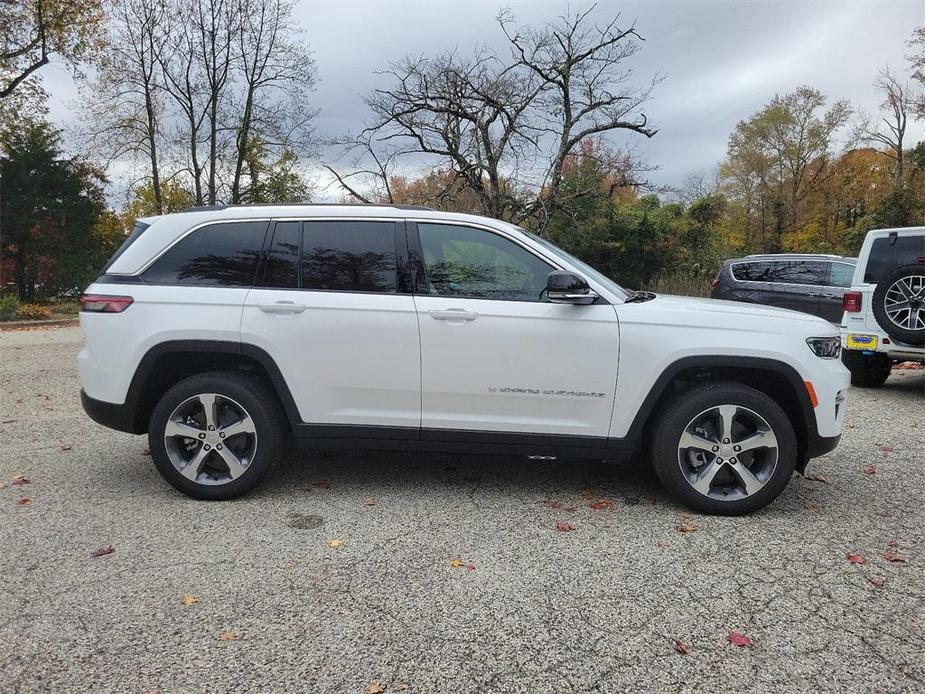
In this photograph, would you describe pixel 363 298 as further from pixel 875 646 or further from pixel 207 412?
pixel 875 646

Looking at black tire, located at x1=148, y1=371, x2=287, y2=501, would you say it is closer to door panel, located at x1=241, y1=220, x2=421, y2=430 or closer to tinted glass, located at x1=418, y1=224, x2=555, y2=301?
door panel, located at x1=241, y1=220, x2=421, y2=430

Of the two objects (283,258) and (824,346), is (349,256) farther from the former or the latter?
(824,346)

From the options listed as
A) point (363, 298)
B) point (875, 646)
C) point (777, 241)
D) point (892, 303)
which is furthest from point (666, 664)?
point (777, 241)

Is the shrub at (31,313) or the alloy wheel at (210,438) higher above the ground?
the alloy wheel at (210,438)

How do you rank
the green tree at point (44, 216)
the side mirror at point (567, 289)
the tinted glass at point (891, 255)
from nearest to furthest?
1. the side mirror at point (567, 289)
2. the tinted glass at point (891, 255)
3. the green tree at point (44, 216)

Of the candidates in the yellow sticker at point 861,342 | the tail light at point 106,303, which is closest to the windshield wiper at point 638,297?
the tail light at point 106,303

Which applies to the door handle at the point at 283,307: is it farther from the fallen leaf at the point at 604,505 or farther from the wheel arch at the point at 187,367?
the fallen leaf at the point at 604,505

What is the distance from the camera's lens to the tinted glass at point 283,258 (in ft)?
12.4

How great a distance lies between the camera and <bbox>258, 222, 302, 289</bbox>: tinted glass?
3.77 meters

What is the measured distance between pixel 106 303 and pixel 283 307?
1.10m

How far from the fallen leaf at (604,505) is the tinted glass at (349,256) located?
6.09 feet

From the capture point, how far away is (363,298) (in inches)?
146

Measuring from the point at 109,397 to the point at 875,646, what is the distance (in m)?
4.18

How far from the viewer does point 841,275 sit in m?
9.94
